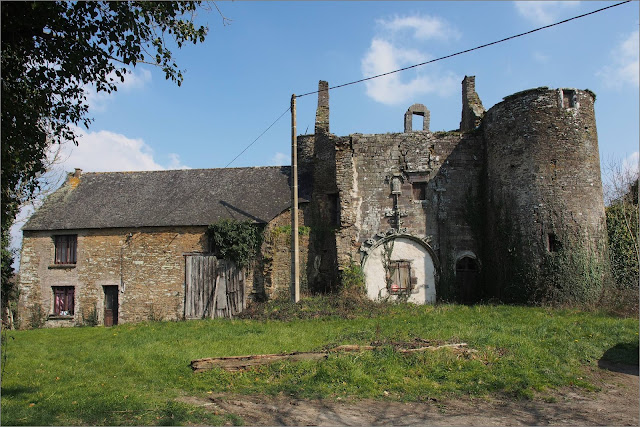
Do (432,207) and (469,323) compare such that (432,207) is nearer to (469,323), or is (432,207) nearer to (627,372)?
A: (469,323)

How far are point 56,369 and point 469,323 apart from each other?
9623 millimetres

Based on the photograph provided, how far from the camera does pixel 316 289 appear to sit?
59.5 ft

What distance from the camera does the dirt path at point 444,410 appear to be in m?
6.73

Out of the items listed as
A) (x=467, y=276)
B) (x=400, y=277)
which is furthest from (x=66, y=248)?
(x=467, y=276)

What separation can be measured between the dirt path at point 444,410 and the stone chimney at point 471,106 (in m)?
12.9

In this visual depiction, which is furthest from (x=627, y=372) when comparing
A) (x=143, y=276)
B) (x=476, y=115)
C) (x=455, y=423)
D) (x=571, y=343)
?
(x=143, y=276)

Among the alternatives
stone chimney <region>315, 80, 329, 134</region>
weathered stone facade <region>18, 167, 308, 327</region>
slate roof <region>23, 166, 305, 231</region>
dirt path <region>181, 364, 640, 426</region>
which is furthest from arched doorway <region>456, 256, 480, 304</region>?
dirt path <region>181, 364, 640, 426</region>

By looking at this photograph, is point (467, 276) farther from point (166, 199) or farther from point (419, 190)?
point (166, 199)

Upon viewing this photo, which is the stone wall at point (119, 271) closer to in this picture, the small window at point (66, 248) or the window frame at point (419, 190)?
the small window at point (66, 248)

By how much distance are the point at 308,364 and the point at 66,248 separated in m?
14.6

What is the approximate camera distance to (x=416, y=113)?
81.1 ft

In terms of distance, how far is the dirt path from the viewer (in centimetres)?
673

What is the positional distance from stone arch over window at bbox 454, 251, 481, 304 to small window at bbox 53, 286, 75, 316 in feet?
49.5

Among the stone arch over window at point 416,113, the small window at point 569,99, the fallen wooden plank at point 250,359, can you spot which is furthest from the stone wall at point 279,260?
the small window at point 569,99
